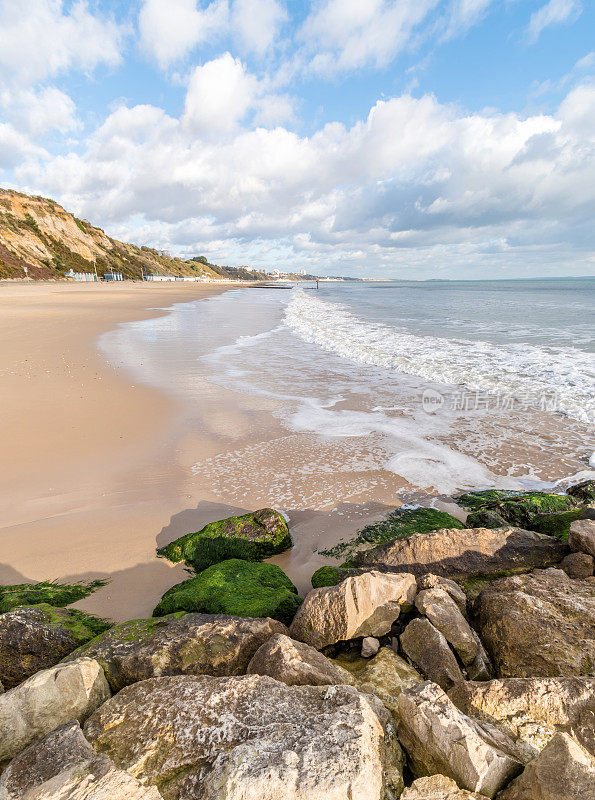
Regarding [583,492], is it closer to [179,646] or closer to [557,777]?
[557,777]

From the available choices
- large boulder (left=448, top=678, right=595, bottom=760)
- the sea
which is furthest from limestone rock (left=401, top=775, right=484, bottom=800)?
the sea

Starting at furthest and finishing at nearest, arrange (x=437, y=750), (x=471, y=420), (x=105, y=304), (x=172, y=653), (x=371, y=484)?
(x=105, y=304) < (x=471, y=420) < (x=371, y=484) < (x=172, y=653) < (x=437, y=750)

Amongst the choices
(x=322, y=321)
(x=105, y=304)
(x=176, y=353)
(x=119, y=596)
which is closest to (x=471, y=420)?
(x=119, y=596)

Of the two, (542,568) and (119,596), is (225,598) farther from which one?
(542,568)

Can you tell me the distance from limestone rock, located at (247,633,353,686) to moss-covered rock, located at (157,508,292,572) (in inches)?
73.8

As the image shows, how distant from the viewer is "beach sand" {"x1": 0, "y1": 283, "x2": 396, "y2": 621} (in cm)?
470

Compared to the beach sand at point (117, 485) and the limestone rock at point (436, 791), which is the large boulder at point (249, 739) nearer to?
the limestone rock at point (436, 791)

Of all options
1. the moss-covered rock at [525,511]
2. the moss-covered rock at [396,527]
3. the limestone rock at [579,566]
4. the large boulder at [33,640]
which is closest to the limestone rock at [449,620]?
the moss-covered rock at [396,527]

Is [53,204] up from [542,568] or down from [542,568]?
up

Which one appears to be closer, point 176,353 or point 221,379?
point 221,379

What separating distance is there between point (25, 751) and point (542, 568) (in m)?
4.78

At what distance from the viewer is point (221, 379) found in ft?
40.9

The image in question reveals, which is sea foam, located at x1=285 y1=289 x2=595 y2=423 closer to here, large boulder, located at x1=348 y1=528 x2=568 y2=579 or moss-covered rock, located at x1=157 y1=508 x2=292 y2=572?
large boulder, located at x1=348 y1=528 x2=568 y2=579

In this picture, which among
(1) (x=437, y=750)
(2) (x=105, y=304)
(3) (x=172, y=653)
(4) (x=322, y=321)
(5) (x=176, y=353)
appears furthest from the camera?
(2) (x=105, y=304)
